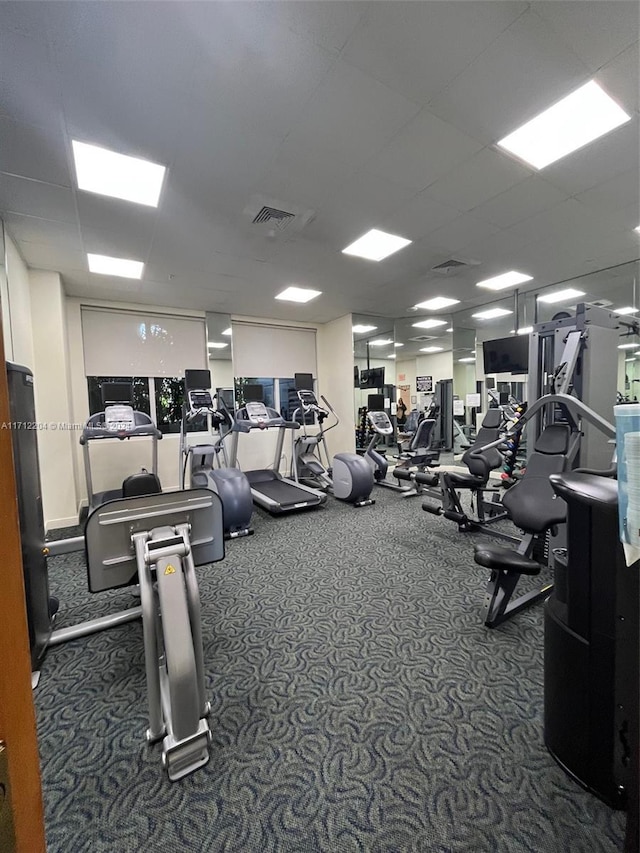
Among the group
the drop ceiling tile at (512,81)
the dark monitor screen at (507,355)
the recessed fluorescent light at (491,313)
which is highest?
the drop ceiling tile at (512,81)

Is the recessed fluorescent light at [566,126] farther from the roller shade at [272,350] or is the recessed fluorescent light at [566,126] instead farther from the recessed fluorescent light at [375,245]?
the roller shade at [272,350]

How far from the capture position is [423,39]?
187cm

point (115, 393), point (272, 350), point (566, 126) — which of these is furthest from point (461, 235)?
point (115, 393)

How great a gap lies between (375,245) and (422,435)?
311 centimetres

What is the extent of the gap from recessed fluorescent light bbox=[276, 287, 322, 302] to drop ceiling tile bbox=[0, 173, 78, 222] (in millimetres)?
2986

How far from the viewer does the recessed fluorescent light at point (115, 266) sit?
14.2ft

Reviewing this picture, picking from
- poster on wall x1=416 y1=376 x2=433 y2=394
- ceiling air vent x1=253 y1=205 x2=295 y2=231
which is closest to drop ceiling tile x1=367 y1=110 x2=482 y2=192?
ceiling air vent x1=253 y1=205 x2=295 y2=231

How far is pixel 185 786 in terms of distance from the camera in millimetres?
1371

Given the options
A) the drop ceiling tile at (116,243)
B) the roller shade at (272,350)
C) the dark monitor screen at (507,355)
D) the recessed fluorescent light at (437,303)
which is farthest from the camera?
the roller shade at (272,350)

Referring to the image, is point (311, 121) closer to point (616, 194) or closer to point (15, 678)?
point (616, 194)

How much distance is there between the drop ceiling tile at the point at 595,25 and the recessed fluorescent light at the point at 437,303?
4.45 meters

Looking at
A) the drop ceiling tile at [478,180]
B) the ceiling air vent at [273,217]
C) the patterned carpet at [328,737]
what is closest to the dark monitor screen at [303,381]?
the ceiling air vent at [273,217]

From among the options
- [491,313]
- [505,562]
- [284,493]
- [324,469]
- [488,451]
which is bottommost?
[284,493]

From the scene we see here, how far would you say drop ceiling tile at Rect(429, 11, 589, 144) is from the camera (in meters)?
1.91
